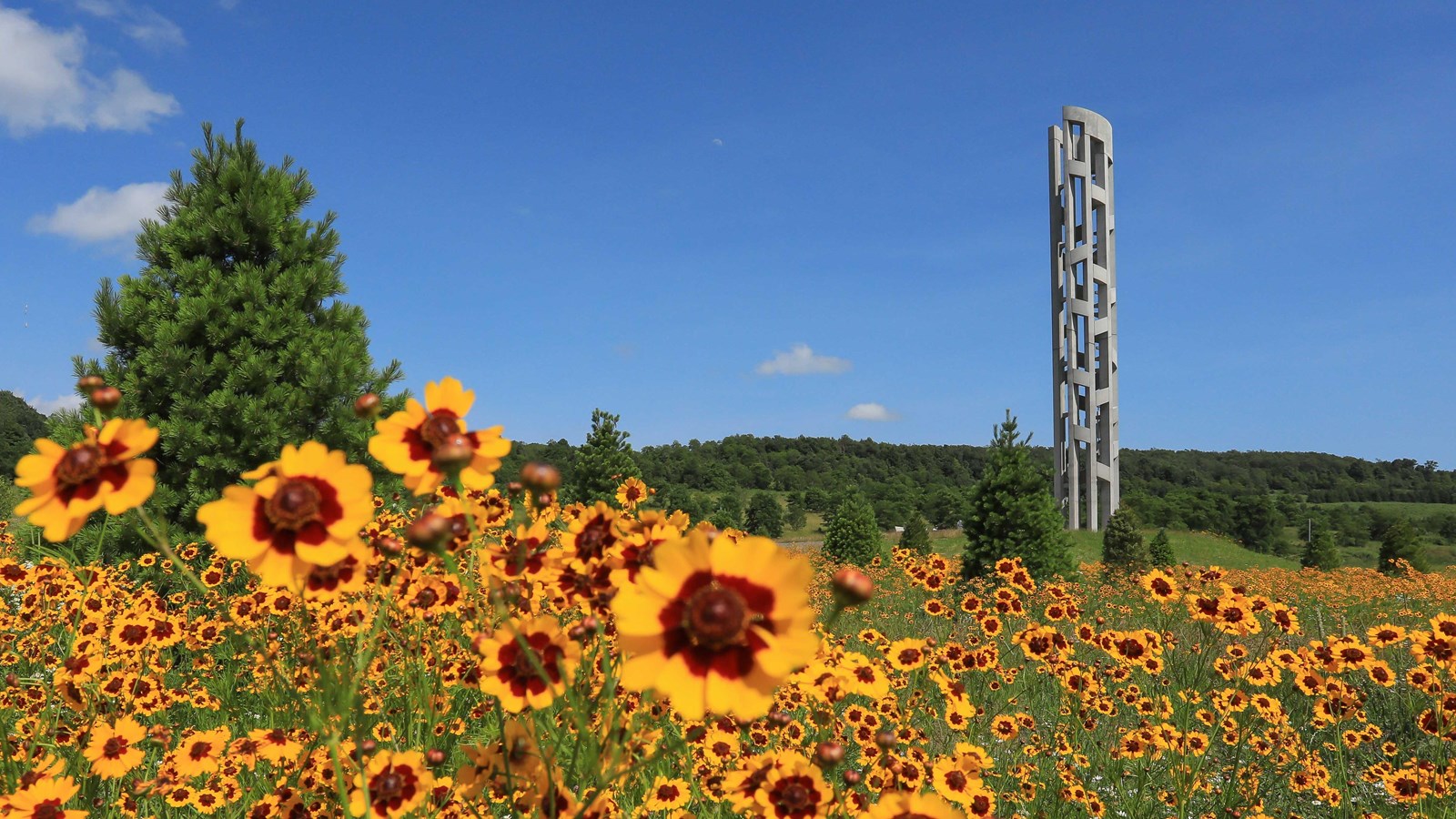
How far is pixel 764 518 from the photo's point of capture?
60.2 m

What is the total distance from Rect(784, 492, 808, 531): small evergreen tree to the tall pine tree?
188 ft

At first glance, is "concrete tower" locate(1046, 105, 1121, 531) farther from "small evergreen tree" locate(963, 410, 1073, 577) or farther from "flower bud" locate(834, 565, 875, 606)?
"flower bud" locate(834, 565, 875, 606)

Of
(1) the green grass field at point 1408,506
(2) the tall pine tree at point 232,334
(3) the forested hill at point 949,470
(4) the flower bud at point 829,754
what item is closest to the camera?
(4) the flower bud at point 829,754

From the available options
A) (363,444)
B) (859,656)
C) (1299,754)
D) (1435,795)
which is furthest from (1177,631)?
(363,444)

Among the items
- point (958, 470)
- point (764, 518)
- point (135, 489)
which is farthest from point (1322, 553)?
point (958, 470)

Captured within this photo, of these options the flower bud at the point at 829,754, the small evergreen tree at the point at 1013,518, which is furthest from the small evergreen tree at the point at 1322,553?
the flower bud at the point at 829,754

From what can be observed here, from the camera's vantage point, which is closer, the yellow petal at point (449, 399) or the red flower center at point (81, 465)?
the red flower center at point (81, 465)

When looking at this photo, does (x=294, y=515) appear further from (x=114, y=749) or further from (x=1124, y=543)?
(x=1124, y=543)

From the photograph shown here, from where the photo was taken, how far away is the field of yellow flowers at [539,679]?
3.40ft

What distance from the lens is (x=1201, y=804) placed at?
3.67 m

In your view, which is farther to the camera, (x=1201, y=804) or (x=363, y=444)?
(x=363, y=444)

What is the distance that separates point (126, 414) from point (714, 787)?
665 centimetres

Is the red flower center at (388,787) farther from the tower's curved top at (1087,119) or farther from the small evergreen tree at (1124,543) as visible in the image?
the tower's curved top at (1087,119)

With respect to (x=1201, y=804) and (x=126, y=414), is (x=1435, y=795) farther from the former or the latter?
(x=126, y=414)
